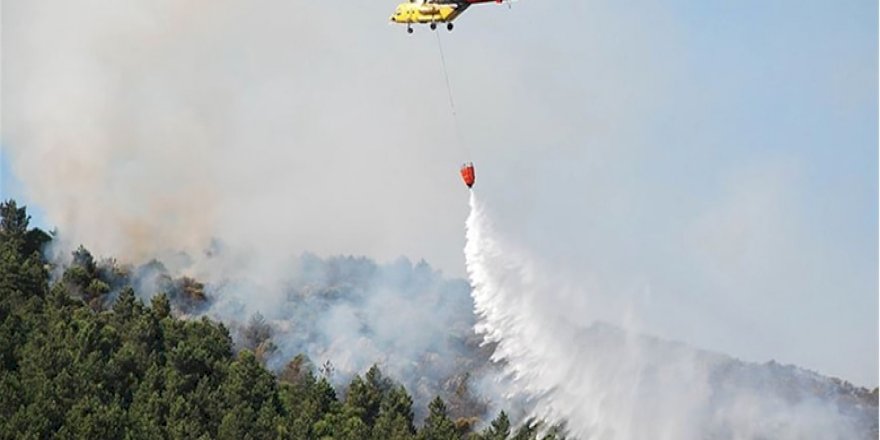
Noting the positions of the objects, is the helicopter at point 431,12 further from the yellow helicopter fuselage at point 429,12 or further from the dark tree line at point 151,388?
the dark tree line at point 151,388

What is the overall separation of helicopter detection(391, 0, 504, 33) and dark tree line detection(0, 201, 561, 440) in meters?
23.8

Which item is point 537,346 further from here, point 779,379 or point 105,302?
point 105,302

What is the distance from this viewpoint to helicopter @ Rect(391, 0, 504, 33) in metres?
70.9

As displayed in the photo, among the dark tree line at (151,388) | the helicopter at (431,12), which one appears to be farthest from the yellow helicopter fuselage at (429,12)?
the dark tree line at (151,388)

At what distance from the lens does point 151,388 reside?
82188mm

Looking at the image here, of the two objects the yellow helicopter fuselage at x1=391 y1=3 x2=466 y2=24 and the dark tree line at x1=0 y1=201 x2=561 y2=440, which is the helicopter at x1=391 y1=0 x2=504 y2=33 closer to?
the yellow helicopter fuselage at x1=391 y1=3 x2=466 y2=24

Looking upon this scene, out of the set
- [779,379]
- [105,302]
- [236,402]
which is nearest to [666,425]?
[779,379]

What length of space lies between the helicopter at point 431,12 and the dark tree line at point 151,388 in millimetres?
23806

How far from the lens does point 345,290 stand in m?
138

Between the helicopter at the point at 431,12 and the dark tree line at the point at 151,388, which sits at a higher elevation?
the helicopter at the point at 431,12

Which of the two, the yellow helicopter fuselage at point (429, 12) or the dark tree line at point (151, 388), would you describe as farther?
the dark tree line at point (151, 388)

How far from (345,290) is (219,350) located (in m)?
44.5

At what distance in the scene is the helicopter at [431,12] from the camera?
70.9 meters

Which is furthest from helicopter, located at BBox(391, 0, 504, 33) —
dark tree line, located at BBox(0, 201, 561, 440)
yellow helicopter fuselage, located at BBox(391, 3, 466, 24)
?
dark tree line, located at BBox(0, 201, 561, 440)
